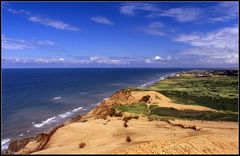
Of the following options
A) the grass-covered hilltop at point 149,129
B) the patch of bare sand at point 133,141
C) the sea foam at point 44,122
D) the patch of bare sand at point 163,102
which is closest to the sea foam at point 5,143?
the grass-covered hilltop at point 149,129

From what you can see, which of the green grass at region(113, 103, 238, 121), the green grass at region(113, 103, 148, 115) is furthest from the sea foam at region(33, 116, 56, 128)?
the green grass at region(113, 103, 238, 121)

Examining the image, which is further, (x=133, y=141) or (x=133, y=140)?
(x=133, y=140)

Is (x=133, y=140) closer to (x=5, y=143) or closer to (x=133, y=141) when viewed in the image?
(x=133, y=141)

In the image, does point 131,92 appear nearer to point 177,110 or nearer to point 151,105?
point 151,105

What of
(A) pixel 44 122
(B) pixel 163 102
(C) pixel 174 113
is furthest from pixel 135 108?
(A) pixel 44 122

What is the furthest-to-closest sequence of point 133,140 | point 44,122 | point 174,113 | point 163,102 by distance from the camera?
point 163,102
point 44,122
point 174,113
point 133,140

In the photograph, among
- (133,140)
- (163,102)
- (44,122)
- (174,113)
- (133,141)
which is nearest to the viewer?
(133,141)

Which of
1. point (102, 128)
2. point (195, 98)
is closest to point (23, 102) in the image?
point (195, 98)

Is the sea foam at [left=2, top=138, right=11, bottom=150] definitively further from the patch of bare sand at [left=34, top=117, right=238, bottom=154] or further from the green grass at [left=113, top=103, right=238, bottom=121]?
the green grass at [left=113, top=103, right=238, bottom=121]

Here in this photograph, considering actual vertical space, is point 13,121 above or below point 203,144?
below
